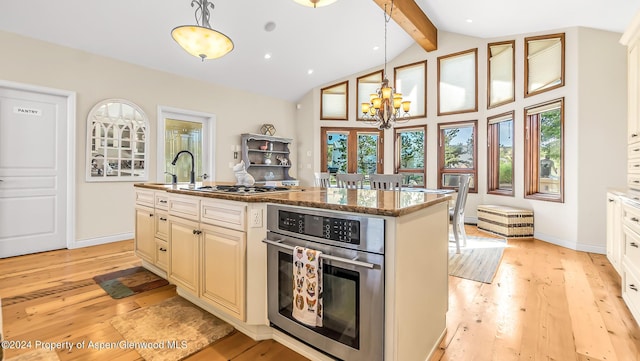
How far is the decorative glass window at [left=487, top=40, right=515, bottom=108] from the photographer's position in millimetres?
4895

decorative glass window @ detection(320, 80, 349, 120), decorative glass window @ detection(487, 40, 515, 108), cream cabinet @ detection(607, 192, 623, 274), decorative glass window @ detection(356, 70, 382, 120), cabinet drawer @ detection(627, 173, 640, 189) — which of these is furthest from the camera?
decorative glass window @ detection(320, 80, 349, 120)

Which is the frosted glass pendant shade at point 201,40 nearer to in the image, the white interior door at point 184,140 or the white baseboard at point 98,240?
the white interior door at point 184,140

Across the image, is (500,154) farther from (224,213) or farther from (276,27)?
(224,213)

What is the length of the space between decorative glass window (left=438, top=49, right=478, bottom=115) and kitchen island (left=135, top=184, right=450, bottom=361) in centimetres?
451

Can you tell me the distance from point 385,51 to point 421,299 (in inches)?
219

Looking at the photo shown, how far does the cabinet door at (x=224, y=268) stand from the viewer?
5.95ft

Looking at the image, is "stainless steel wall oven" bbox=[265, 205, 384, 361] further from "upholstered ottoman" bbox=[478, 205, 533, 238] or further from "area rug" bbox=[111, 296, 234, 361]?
"upholstered ottoman" bbox=[478, 205, 533, 238]

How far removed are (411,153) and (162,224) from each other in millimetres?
5124

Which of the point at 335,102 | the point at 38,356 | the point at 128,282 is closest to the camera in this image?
the point at 38,356

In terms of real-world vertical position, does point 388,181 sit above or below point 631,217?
above

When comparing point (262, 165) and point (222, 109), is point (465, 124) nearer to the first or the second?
point (262, 165)

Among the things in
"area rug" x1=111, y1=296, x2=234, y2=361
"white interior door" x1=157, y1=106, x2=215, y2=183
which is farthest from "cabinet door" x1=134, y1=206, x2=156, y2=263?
"white interior door" x1=157, y1=106, x2=215, y2=183

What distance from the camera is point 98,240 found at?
4.03 m

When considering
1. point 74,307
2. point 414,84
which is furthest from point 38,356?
point 414,84
